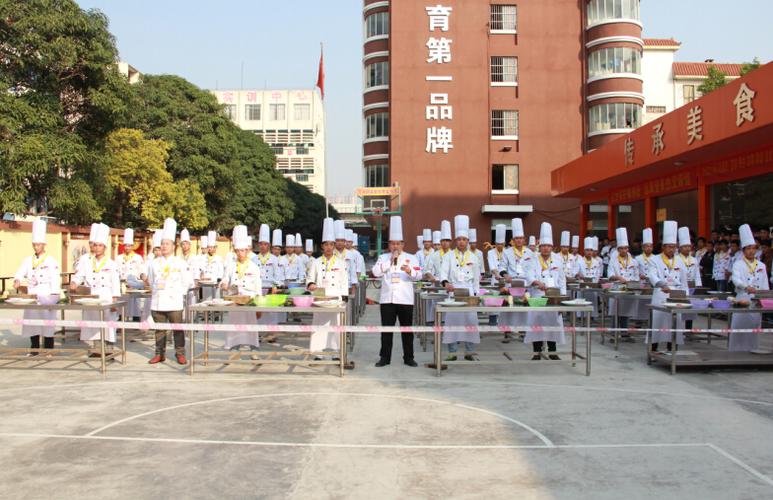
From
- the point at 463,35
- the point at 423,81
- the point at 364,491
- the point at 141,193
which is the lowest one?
the point at 364,491

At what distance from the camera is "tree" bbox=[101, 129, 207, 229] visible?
1102 inches

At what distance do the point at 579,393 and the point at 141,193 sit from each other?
82.7ft

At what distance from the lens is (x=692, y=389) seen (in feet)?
25.6

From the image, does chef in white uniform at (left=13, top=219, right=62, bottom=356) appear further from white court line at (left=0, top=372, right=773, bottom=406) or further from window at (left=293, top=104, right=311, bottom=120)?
→ window at (left=293, top=104, right=311, bottom=120)

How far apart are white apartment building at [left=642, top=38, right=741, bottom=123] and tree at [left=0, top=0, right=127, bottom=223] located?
40.2 metres

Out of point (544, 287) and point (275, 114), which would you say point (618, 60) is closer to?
point (544, 287)

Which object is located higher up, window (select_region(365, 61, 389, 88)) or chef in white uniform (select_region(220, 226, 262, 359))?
window (select_region(365, 61, 389, 88))

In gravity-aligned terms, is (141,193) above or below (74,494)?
above

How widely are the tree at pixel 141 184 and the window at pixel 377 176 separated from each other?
35.5 feet

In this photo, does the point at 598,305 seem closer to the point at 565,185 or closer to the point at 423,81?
the point at 565,185

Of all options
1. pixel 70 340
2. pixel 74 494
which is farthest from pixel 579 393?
pixel 70 340

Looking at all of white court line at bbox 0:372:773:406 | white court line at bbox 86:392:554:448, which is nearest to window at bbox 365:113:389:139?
white court line at bbox 0:372:773:406

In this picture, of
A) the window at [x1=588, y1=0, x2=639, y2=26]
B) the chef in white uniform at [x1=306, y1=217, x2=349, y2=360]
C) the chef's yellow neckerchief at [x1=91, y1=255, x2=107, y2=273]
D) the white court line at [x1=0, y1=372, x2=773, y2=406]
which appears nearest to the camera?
the white court line at [x1=0, y1=372, x2=773, y2=406]

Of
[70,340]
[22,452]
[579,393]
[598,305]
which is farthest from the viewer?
[598,305]
